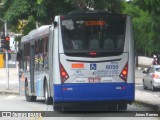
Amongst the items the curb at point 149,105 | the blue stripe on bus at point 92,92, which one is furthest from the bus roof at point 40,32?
the curb at point 149,105

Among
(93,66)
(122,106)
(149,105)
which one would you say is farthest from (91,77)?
(149,105)

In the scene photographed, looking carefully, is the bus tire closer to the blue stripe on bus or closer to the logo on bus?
the blue stripe on bus

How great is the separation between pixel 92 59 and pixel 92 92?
1086 millimetres

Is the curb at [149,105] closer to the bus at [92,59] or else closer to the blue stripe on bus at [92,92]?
the bus at [92,59]

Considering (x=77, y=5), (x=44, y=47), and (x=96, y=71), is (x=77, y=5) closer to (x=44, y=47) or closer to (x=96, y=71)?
(x=44, y=47)

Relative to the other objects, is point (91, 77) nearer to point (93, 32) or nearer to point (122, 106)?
point (93, 32)

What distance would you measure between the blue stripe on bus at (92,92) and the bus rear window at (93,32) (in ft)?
3.91

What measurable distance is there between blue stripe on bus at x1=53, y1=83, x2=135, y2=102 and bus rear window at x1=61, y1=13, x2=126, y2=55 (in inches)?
47.0

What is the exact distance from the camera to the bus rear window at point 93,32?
19953 millimetres

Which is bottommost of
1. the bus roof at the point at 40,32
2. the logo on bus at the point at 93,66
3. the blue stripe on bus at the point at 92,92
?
the blue stripe on bus at the point at 92,92

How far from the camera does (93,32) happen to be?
2011cm

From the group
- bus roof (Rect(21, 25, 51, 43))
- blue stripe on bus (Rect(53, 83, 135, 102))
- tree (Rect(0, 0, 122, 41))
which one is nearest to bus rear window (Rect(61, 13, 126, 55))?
blue stripe on bus (Rect(53, 83, 135, 102))

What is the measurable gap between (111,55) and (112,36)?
66 centimetres

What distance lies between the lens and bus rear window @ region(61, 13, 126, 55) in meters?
20.0
